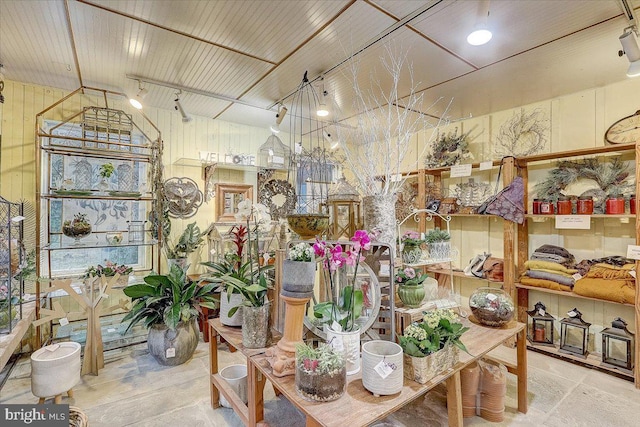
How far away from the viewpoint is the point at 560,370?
2.57 metres

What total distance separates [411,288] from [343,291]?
0.56m

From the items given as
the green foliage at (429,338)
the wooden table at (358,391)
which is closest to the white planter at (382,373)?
the wooden table at (358,391)

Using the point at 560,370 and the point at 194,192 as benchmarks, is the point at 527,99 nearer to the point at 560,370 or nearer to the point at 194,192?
the point at 560,370

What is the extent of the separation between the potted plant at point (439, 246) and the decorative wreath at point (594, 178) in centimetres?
161

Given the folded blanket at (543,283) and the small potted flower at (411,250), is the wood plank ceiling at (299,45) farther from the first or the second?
the folded blanket at (543,283)

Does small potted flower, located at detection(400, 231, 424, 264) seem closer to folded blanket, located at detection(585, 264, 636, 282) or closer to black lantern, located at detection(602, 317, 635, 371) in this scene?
folded blanket, located at detection(585, 264, 636, 282)

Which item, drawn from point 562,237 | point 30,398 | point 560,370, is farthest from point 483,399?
point 30,398

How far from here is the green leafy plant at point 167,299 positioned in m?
2.33

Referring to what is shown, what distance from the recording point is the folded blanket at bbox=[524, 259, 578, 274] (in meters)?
2.80

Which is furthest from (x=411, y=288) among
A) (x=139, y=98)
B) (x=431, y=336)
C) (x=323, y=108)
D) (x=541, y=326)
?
(x=139, y=98)

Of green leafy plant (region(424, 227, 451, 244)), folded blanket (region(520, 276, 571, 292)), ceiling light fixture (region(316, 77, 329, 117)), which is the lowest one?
folded blanket (region(520, 276, 571, 292))

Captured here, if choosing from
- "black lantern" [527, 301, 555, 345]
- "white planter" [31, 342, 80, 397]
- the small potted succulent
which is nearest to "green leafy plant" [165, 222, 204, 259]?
the small potted succulent

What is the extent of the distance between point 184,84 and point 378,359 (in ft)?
9.10

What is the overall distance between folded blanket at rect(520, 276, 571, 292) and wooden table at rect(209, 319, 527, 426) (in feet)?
3.87
